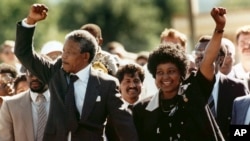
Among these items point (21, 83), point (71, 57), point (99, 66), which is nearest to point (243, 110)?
point (71, 57)

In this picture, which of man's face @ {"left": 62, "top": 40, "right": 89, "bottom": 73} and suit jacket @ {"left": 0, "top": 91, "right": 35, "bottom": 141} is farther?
suit jacket @ {"left": 0, "top": 91, "right": 35, "bottom": 141}

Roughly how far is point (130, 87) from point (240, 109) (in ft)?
7.09

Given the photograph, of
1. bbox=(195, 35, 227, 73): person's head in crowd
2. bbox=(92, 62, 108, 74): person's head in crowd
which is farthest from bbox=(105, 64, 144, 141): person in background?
bbox=(195, 35, 227, 73): person's head in crowd

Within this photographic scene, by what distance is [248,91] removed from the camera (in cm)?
1116

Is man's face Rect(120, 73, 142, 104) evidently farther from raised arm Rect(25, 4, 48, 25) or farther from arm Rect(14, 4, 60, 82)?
raised arm Rect(25, 4, 48, 25)

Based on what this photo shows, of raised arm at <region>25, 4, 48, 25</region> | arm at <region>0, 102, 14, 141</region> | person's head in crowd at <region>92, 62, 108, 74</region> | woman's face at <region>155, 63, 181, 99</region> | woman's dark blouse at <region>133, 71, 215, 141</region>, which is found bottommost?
arm at <region>0, 102, 14, 141</region>

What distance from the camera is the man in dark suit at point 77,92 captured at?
9945mm

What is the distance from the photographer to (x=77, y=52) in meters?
10.1

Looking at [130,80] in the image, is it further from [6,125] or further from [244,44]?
[244,44]

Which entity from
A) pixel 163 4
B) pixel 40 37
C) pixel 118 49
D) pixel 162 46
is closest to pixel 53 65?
pixel 162 46

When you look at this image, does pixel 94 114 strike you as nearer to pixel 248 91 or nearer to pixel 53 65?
pixel 53 65

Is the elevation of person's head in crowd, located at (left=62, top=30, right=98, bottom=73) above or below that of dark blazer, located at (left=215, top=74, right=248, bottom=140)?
above

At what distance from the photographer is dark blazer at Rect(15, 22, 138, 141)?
32.7 ft

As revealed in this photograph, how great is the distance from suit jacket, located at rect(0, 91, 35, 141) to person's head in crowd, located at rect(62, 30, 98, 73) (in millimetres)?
962
